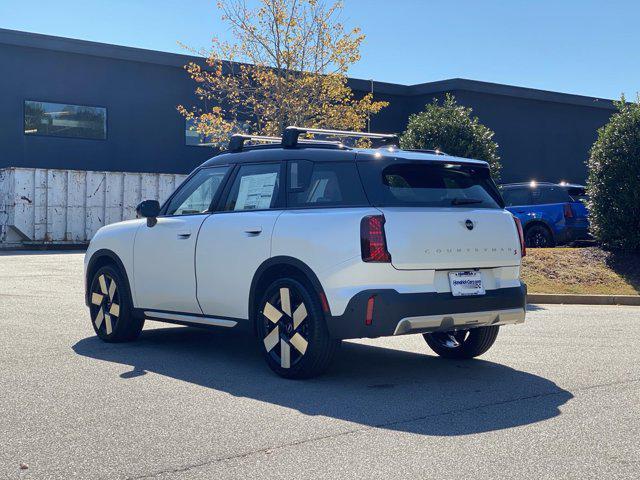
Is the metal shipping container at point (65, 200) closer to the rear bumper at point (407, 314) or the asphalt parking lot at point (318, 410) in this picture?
the asphalt parking lot at point (318, 410)

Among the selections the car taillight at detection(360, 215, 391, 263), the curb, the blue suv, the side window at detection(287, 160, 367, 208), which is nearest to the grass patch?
the curb

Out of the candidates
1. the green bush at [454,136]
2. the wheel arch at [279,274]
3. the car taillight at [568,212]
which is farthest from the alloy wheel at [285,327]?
the car taillight at [568,212]

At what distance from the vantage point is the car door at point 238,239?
24.8 ft

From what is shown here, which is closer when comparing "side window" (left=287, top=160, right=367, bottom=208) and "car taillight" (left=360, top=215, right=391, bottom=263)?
"car taillight" (left=360, top=215, right=391, bottom=263)

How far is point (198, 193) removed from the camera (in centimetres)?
865

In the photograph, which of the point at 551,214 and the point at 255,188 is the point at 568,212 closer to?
the point at 551,214

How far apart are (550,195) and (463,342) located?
46.8 ft

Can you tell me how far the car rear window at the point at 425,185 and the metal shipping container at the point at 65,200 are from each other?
2414 centimetres

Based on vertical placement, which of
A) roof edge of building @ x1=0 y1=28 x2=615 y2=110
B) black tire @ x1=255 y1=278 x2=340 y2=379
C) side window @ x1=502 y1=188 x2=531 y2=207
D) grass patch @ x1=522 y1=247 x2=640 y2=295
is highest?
roof edge of building @ x1=0 y1=28 x2=615 y2=110

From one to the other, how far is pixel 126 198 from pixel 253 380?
2572 centimetres

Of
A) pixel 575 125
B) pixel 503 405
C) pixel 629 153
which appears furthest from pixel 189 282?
pixel 575 125

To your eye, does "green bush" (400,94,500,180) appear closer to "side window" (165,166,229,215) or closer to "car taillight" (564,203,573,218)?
"car taillight" (564,203,573,218)

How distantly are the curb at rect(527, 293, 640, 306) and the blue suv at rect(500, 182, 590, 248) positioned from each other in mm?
6443

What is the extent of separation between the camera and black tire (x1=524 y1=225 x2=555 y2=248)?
2114 cm
